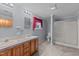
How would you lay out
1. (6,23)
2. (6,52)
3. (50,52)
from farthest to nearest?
(50,52)
(6,23)
(6,52)

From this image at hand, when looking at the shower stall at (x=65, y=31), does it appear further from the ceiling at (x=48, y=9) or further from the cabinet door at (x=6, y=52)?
the cabinet door at (x=6, y=52)

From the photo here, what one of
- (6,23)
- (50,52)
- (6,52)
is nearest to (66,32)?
(50,52)

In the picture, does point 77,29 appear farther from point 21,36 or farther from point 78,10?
point 21,36

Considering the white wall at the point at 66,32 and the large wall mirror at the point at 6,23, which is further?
the white wall at the point at 66,32

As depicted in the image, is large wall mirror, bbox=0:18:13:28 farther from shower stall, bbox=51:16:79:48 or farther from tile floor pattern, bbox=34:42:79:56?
shower stall, bbox=51:16:79:48

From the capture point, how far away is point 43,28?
11.4 feet

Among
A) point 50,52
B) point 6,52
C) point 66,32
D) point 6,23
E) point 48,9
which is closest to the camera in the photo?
point 6,52

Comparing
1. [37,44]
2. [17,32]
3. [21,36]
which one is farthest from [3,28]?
[37,44]

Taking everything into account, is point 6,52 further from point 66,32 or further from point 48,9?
point 66,32

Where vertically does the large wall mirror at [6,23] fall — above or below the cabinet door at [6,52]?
above

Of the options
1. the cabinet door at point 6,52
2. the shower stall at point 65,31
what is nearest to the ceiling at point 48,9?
the shower stall at point 65,31

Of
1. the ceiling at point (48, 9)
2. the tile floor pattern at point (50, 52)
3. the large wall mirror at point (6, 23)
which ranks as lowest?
the tile floor pattern at point (50, 52)

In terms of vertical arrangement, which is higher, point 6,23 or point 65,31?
point 6,23

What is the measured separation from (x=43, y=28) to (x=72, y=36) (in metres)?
2.45
